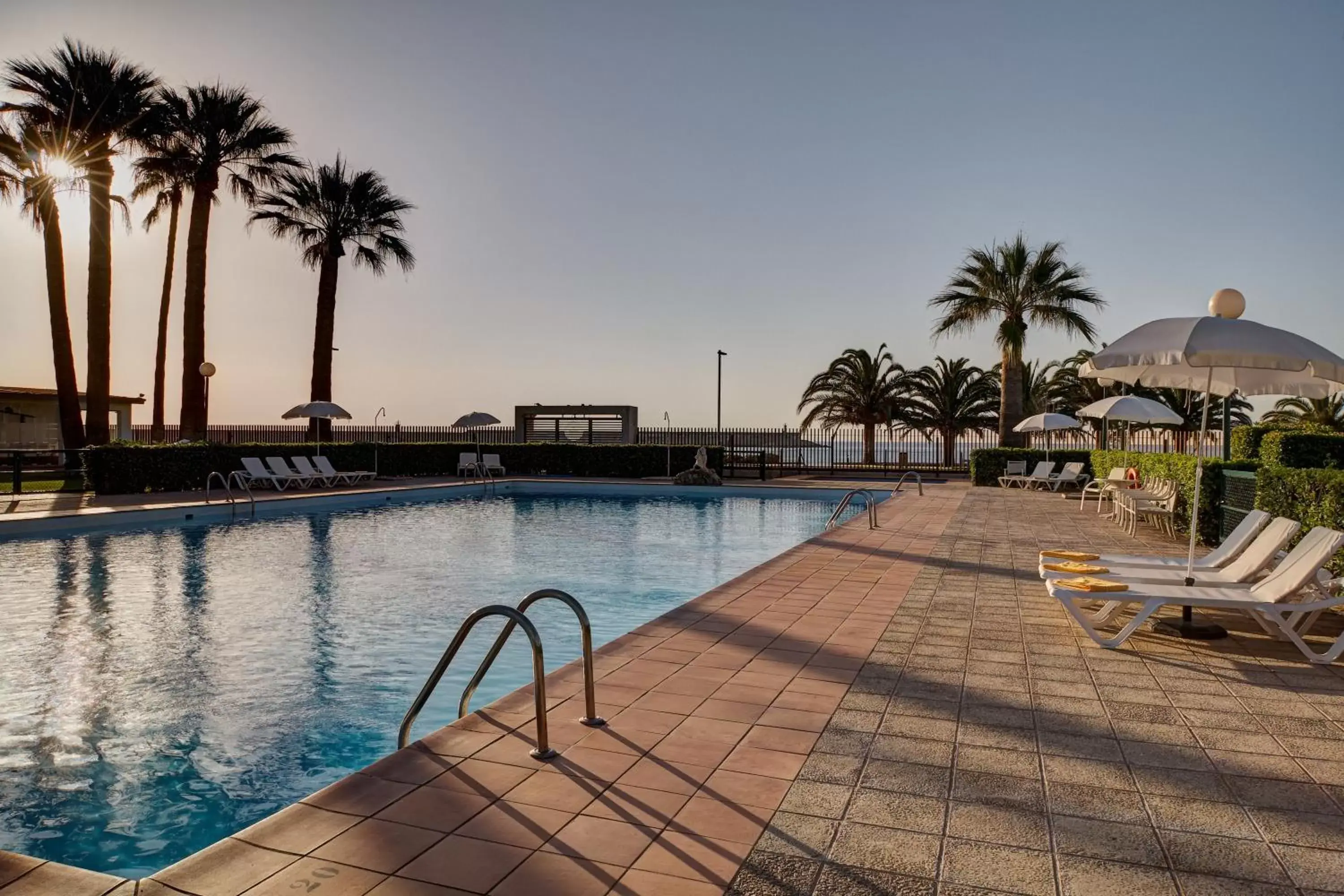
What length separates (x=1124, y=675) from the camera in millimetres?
4484

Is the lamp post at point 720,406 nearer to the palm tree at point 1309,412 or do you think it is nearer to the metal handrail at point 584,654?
the palm tree at point 1309,412

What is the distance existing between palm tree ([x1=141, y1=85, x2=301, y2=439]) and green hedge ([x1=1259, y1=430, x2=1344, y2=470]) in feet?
67.5

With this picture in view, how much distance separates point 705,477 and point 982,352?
444 inches

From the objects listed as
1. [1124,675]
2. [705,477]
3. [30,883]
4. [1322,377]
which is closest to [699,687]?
[1124,675]

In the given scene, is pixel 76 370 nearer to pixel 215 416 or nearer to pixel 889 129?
pixel 215 416

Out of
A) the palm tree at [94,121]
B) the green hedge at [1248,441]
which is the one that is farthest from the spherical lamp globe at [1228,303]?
the palm tree at [94,121]

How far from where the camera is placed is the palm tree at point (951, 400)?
28.5m

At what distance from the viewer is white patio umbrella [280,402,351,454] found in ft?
64.9

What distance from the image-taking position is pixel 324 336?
23.6m

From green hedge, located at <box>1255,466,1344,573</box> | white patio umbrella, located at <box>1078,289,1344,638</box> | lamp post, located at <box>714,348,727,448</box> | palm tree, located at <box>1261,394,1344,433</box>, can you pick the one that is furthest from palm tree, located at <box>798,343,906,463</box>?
white patio umbrella, located at <box>1078,289,1344,638</box>

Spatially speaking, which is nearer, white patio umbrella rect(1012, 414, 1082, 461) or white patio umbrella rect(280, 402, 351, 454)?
white patio umbrella rect(1012, 414, 1082, 461)

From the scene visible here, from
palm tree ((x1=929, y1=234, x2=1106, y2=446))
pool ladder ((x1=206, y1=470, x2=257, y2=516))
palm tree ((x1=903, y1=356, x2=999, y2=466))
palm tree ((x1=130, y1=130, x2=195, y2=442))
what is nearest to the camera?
pool ladder ((x1=206, y1=470, x2=257, y2=516))

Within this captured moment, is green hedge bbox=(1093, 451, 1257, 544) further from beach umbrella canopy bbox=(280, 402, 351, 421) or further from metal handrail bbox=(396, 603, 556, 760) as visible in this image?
beach umbrella canopy bbox=(280, 402, 351, 421)

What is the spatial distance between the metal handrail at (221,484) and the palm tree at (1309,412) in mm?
30835
